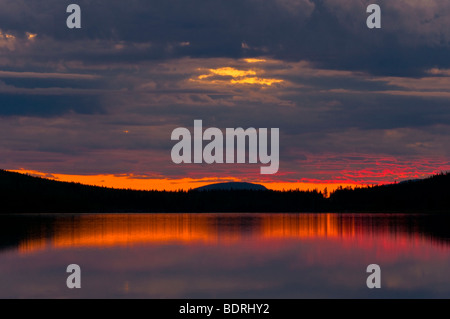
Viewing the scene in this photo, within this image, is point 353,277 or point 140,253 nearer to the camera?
point 353,277

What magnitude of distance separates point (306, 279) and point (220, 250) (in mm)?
21384

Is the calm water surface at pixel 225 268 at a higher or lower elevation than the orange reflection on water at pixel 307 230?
lower

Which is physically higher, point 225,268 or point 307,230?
point 307,230

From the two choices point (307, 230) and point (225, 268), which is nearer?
point (225, 268)

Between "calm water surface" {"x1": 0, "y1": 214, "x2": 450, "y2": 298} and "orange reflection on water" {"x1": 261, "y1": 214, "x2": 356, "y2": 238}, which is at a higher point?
"orange reflection on water" {"x1": 261, "y1": 214, "x2": 356, "y2": 238}

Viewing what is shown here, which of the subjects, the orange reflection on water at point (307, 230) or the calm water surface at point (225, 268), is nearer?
the calm water surface at point (225, 268)

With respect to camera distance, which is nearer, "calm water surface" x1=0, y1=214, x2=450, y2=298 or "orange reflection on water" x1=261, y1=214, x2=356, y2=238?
"calm water surface" x1=0, y1=214, x2=450, y2=298
